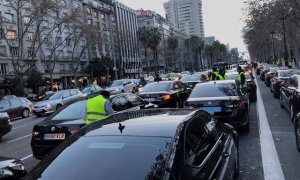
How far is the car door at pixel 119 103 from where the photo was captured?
9469mm

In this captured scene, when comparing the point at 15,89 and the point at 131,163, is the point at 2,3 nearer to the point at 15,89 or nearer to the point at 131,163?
the point at 15,89

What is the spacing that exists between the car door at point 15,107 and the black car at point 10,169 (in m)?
19.6

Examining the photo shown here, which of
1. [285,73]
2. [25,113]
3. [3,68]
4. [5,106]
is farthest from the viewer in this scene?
[3,68]

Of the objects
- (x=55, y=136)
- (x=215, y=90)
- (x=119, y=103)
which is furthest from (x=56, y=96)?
(x=55, y=136)

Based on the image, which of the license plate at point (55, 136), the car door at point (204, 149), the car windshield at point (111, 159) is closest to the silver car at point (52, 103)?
the license plate at point (55, 136)

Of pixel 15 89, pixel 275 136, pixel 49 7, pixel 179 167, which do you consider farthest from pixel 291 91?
pixel 15 89

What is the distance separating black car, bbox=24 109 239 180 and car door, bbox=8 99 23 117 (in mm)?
21055

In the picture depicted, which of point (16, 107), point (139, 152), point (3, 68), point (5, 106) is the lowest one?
point (16, 107)

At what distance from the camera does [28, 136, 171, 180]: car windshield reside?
3195mm

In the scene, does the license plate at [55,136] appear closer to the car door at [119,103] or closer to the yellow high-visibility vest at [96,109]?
the yellow high-visibility vest at [96,109]

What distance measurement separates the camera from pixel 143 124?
3.99m

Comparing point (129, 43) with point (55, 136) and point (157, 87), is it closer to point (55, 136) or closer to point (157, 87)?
point (157, 87)

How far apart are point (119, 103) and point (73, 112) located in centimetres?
161

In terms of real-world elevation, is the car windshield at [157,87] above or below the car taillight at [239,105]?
above
